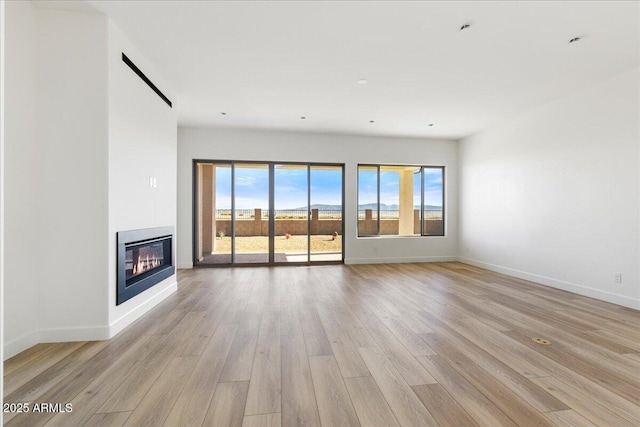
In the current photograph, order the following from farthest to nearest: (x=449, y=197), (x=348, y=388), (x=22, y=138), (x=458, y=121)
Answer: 1. (x=449, y=197)
2. (x=458, y=121)
3. (x=22, y=138)
4. (x=348, y=388)

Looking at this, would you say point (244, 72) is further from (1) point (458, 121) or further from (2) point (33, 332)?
(1) point (458, 121)

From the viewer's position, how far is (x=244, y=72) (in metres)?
3.67

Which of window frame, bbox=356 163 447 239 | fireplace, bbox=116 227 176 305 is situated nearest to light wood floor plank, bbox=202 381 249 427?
fireplace, bbox=116 227 176 305

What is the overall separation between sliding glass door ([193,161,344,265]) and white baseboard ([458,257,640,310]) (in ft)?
10.8

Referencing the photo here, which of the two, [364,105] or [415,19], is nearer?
[415,19]

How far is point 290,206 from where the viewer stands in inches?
253

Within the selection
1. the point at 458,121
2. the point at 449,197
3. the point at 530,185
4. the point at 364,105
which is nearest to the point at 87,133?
the point at 364,105

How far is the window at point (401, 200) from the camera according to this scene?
6.80m

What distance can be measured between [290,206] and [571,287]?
5011 mm

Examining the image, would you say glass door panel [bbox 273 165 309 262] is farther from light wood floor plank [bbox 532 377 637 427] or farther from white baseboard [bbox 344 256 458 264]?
light wood floor plank [bbox 532 377 637 427]

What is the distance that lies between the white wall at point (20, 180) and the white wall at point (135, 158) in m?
0.56

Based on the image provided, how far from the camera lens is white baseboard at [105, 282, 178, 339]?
275cm

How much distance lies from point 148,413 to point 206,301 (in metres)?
2.17

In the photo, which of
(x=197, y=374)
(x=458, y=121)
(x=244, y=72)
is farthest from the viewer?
(x=458, y=121)
